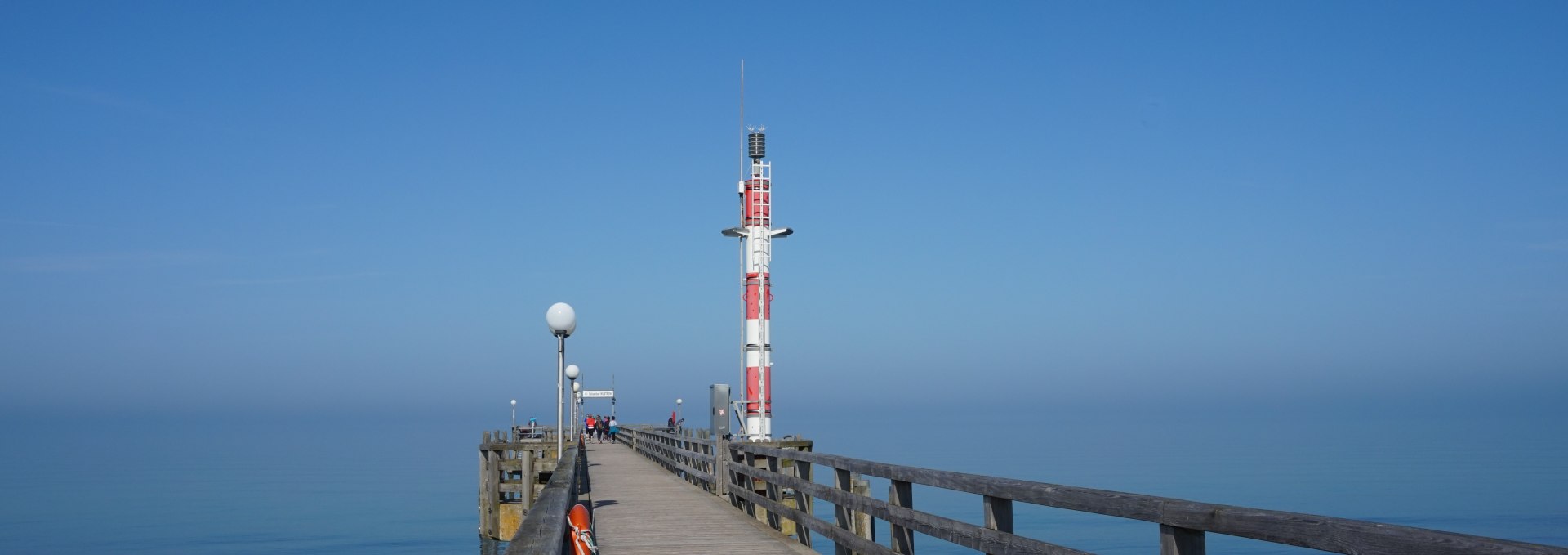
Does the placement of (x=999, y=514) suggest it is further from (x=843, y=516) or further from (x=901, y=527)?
(x=843, y=516)

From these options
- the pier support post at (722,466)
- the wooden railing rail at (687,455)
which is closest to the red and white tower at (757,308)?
the wooden railing rail at (687,455)

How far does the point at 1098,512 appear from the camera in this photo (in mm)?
5668

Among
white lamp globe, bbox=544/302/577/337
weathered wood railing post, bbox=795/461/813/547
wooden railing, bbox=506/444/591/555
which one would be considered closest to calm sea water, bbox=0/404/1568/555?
white lamp globe, bbox=544/302/577/337

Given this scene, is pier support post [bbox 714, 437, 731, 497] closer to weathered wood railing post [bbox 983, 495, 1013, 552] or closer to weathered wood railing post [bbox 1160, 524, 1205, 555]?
weathered wood railing post [bbox 983, 495, 1013, 552]

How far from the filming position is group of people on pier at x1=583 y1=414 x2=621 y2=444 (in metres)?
54.4

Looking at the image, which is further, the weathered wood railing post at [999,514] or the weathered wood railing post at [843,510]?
the weathered wood railing post at [843,510]

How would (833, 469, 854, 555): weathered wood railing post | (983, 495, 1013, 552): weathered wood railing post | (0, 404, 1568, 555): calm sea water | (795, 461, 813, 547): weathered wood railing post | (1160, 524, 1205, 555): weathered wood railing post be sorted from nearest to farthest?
A: (1160, 524, 1205, 555): weathered wood railing post, (983, 495, 1013, 552): weathered wood railing post, (833, 469, 854, 555): weathered wood railing post, (795, 461, 813, 547): weathered wood railing post, (0, 404, 1568, 555): calm sea water

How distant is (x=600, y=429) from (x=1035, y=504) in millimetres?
47371

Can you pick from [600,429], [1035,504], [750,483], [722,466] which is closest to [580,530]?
[1035,504]

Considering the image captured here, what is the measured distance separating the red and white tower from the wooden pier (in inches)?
304

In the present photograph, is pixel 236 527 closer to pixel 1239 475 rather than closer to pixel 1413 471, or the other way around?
pixel 1239 475

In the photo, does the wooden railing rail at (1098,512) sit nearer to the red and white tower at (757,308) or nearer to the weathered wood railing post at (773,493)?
the weathered wood railing post at (773,493)

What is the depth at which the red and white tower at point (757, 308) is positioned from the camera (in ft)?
105

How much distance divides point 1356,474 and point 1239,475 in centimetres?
623
